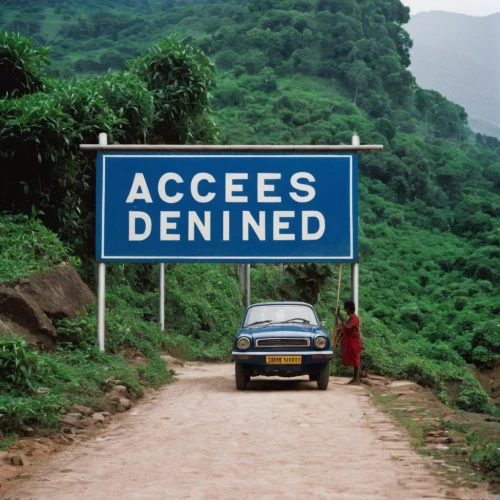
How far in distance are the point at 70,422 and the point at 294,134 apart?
6034 centimetres

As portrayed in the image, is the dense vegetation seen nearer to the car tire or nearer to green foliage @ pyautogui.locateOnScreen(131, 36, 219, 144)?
green foliage @ pyautogui.locateOnScreen(131, 36, 219, 144)

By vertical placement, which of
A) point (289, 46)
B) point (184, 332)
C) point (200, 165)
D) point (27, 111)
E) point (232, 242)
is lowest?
point (184, 332)

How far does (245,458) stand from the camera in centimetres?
723

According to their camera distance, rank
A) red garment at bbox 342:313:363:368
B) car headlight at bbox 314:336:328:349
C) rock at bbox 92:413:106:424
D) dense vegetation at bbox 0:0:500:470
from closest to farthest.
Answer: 1. rock at bbox 92:413:106:424
2. car headlight at bbox 314:336:328:349
3. red garment at bbox 342:313:363:368
4. dense vegetation at bbox 0:0:500:470

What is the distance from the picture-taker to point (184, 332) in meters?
25.0

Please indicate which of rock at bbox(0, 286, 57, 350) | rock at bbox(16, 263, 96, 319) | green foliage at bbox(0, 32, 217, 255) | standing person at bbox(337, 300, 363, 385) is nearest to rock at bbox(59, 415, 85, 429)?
rock at bbox(0, 286, 57, 350)

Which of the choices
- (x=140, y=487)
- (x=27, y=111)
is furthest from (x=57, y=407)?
(x=27, y=111)

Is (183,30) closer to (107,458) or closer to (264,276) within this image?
(264,276)

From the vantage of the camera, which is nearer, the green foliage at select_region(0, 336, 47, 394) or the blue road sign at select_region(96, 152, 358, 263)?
the green foliage at select_region(0, 336, 47, 394)

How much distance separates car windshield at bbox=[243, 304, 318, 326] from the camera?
14289 mm

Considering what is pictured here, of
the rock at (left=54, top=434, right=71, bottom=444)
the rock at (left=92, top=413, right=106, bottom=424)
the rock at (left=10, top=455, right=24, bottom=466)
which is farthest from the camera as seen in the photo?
the rock at (left=92, top=413, right=106, bottom=424)

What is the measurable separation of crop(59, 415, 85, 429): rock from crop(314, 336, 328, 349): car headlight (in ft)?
15.9

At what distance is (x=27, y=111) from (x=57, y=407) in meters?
8.21

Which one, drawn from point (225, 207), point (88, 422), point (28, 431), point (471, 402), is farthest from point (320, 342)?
point (471, 402)
